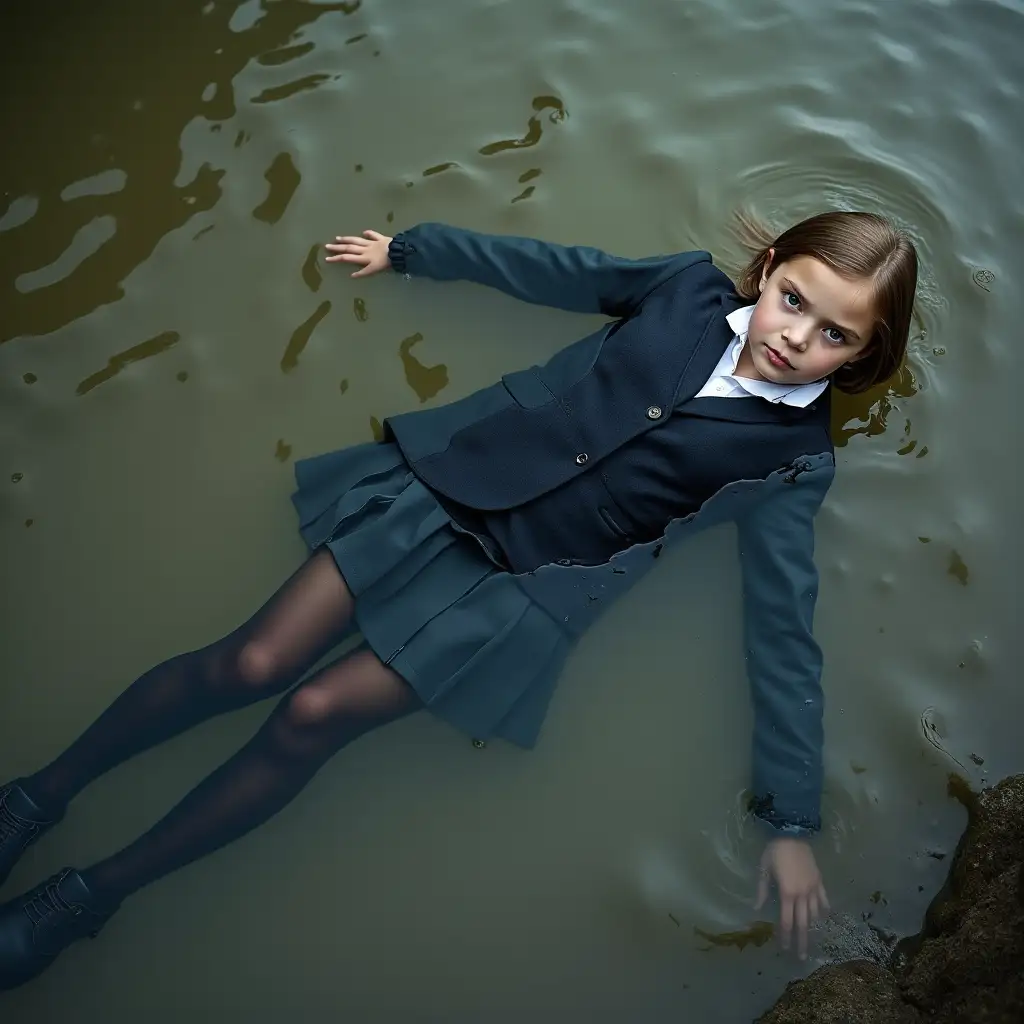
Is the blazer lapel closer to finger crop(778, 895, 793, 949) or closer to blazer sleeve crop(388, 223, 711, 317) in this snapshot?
blazer sleeve crop(388, 223, 711, 317)

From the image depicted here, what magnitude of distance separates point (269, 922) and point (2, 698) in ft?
2.69

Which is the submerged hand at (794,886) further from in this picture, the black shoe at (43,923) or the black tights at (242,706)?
the black shoe at (43,923)

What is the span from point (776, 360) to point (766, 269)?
0.85 ft

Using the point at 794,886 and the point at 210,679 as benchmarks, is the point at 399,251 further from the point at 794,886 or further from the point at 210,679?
the point at 794,886

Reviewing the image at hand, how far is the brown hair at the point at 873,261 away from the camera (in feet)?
7.08

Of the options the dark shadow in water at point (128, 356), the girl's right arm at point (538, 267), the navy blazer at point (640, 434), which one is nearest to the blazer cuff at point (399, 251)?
the girl's right arm at point (538, 267)

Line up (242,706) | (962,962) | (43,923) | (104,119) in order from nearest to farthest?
(962,962) → (43,923) → (242,706) → (104,119)

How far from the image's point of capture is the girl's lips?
220cm

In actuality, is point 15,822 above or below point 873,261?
below

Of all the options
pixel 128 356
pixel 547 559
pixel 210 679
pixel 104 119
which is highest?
pixel 104 119

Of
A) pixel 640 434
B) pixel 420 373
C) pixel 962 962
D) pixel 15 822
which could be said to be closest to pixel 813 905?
pixel 962 962

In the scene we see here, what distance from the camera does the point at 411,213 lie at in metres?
2.96

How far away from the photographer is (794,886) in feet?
7.39

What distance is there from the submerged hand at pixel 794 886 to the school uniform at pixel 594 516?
6 centimetres
